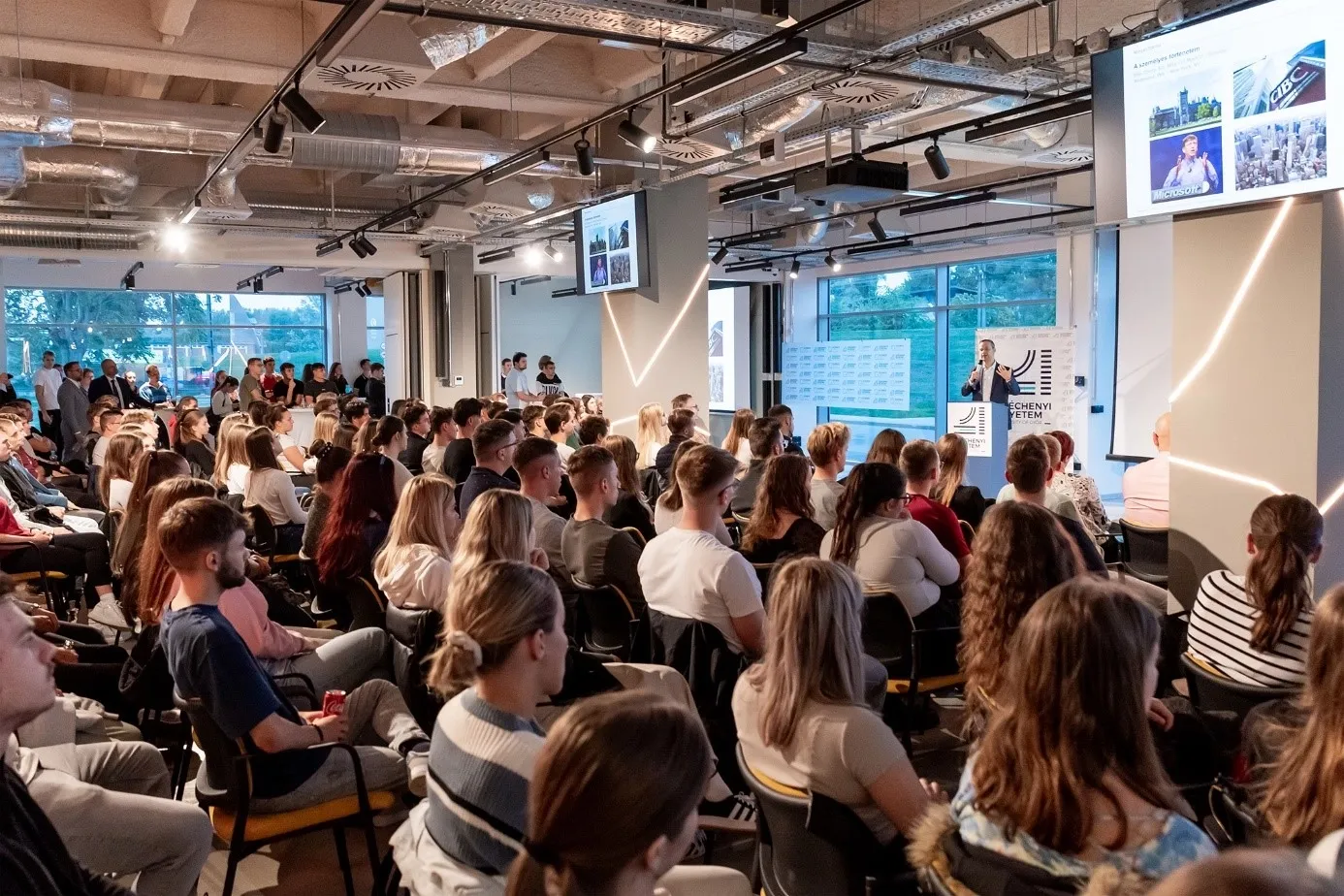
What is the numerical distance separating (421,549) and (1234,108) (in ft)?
11.5

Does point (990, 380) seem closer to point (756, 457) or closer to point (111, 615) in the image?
point (756, 457)

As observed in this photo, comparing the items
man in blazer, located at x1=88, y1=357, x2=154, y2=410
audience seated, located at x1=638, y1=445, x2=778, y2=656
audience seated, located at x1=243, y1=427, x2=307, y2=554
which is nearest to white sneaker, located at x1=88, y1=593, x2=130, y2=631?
audience seated, located at x1=243, y1=427, x2=307, y2=554

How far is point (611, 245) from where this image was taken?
400 inches

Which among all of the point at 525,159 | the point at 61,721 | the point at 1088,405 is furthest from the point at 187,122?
the point at 1088,405

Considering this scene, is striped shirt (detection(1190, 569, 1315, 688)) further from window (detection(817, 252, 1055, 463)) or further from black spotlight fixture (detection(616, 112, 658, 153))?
window (detection(817, 252, 1055, 463))

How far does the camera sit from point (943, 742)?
4.41 m

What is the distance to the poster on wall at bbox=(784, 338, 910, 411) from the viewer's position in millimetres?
15742

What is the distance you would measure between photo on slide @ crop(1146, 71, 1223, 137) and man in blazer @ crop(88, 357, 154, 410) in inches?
514

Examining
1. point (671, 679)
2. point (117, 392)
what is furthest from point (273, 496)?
point (117, 392)

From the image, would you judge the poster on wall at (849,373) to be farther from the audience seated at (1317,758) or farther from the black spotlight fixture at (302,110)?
the audience seated at (1317,758)

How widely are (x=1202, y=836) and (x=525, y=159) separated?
25.4 ft

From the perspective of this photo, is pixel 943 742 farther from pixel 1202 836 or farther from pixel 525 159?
pixel 525 159

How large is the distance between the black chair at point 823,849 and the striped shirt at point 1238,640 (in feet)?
4.89

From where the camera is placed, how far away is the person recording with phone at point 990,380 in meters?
12.1
